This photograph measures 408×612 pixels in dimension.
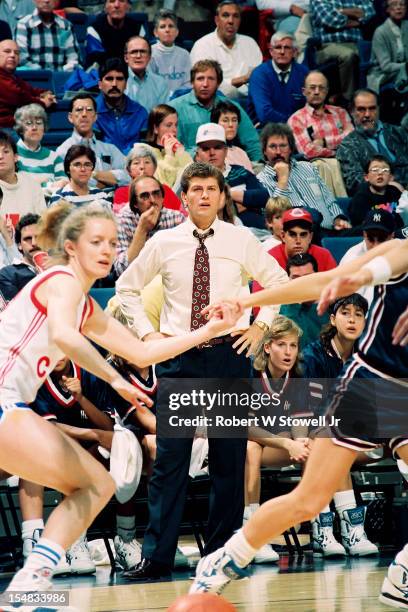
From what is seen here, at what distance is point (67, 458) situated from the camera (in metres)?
4.98

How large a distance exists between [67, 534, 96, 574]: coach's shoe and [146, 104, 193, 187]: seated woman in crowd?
390 cm

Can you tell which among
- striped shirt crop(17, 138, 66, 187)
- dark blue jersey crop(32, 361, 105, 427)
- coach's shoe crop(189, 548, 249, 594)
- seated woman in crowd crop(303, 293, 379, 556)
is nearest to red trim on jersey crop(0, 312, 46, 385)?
coach's shoe crop(189, 548, 249, 594)

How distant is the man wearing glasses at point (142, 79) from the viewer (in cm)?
1154

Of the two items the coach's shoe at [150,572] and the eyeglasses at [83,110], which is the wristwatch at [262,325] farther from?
the eyeglasses at [83,110]

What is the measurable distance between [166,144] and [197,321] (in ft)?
11.5

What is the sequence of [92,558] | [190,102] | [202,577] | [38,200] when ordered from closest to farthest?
[202,577]
[92,558]
[38,200]
[190,102]

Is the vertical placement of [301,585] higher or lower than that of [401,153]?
lower

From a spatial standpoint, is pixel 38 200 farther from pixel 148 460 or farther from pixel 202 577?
pixel 202 577

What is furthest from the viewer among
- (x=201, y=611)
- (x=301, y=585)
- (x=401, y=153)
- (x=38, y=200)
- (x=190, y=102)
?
(x=401, y=153)

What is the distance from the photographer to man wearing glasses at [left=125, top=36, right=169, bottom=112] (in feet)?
37.9

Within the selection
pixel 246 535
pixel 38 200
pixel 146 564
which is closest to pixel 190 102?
pixel 38 200

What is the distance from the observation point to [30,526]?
691 centimetres

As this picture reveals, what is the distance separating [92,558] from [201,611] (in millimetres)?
2577

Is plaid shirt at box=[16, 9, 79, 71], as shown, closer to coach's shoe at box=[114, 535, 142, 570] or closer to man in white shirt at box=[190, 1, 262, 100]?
man in white shirt at box=[190, 1, 262, 100]
